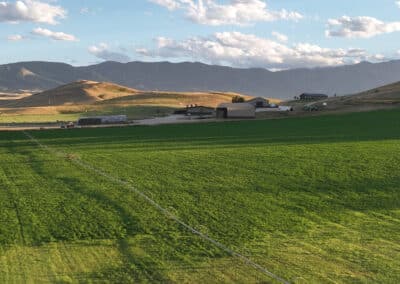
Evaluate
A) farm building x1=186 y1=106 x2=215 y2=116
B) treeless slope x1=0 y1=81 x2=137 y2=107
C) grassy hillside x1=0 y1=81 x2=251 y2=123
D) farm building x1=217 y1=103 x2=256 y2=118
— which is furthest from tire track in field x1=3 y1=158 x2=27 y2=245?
treeless slope x1=0 y1=81 x2=137 y2=107

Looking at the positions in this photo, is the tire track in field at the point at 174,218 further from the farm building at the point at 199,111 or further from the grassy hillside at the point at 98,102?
the grassy hillside at the point at 98,102

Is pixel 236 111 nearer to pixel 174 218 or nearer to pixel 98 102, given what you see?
pixel 174 218

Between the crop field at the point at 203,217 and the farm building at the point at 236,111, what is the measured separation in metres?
47.7

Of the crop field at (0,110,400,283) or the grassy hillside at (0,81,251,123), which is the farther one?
the grassy hillside at (0,81,251,123)

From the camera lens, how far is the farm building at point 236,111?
247 ft

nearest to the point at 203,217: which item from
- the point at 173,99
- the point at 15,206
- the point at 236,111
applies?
the point at 15,206

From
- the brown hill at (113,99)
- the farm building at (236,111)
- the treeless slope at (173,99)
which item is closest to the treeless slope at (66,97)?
the brown hill at (113,99)

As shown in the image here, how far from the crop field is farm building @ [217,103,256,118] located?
47655mm

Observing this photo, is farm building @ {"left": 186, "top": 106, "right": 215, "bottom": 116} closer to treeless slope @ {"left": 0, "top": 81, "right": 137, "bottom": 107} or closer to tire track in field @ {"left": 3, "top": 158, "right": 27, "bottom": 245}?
tire track in field @ {"left": 3, "top": 158, "right": 27, "bottom": 245}

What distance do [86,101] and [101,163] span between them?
15712 cm

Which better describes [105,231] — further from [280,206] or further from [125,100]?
[125,100]

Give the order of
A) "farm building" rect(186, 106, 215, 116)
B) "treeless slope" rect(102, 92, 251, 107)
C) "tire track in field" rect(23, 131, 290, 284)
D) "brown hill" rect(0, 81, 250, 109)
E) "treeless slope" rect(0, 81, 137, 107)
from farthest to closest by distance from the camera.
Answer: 1. "treeless slope" rect(0, 81, 137, 107)
2. "brown hill" rect(0, 81, 250, 109)
3. "treeless slope" rect(102, 92, 251, 107)
4. "farm building" rect(186, 106, 215, 116)
5. "tire track in field" rect(23, 131, 290, 284)

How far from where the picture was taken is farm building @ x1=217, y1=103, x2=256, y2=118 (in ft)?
247

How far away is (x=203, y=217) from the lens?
14.3 m
